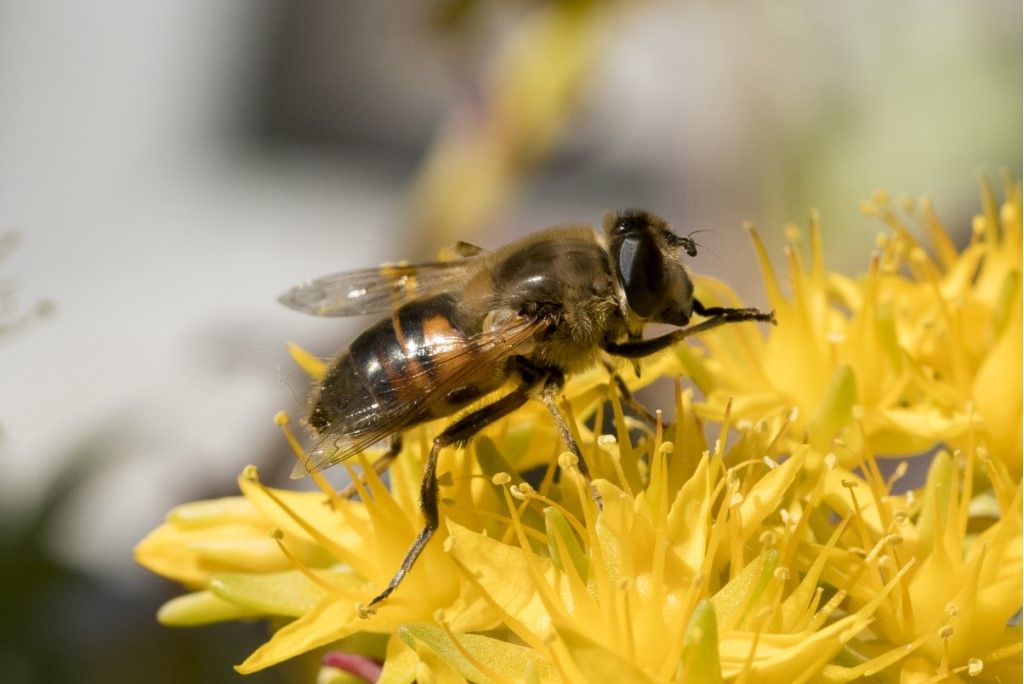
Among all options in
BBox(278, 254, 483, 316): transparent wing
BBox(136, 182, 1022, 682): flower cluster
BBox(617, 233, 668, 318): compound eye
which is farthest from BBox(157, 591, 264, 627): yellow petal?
BBox(617, 233, 668, 318): compound eye

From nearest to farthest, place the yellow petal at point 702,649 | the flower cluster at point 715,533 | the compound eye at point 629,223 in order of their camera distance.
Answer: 1. the yellow petal at point 702,649
2. the flower cluster at point 715,533
3. the compound eye at point 629,223

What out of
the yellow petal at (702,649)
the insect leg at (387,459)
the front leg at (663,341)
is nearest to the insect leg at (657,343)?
the front leg at (663,341)

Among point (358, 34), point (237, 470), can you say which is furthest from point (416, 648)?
point (358, 34)

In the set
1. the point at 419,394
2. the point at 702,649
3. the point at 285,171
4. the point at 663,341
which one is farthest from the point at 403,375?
the point at 285,171

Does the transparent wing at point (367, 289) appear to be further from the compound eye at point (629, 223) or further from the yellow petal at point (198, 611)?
the yellow petal at point (198, 611)

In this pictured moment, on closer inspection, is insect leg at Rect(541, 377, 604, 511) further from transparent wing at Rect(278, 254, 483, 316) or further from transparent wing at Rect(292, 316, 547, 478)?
transparent wing at Rect(278, 254, 483, 316)

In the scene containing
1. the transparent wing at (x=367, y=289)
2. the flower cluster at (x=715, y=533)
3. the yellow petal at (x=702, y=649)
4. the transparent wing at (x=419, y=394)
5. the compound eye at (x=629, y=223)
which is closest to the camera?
the yellow petal at (x=702, y=649)
